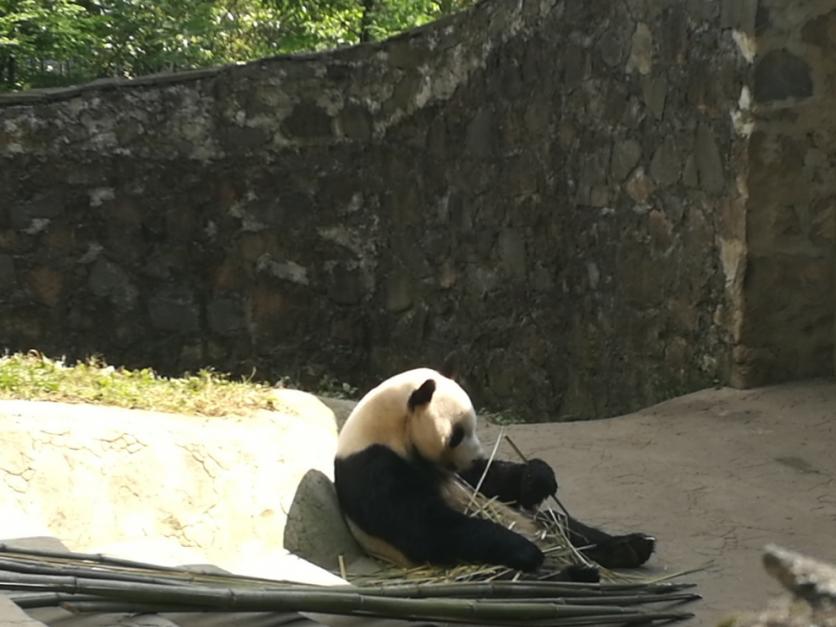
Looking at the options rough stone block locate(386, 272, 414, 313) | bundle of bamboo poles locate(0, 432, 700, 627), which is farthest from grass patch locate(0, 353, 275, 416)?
rough stone block locate(386, 272, 414, 313)

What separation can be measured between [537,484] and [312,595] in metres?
1.15

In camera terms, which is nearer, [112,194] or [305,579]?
[305,579]

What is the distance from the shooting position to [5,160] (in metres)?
8.34

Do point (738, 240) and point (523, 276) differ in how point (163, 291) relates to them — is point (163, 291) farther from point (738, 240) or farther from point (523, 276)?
point (738, 240)

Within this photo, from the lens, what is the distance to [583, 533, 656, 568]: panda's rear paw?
12.7 feet

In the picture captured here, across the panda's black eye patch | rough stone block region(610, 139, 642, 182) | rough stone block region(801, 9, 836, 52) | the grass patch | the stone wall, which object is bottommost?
the panda's black eye patch

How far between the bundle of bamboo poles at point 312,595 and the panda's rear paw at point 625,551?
0.19 metres

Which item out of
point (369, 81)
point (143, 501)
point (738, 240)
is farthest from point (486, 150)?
point (143, 501)

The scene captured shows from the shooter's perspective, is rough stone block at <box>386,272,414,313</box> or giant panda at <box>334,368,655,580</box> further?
rough stone block at <box>386,272,414,313</box>

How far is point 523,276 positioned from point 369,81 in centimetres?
177

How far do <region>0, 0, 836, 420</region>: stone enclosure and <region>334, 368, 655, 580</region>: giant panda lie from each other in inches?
77.4

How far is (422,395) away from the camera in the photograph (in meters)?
4.03

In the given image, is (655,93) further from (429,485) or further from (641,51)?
(429,485)

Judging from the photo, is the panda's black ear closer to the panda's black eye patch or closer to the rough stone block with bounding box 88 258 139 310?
the panda's black eye patch
